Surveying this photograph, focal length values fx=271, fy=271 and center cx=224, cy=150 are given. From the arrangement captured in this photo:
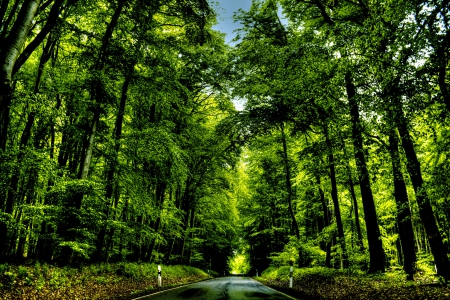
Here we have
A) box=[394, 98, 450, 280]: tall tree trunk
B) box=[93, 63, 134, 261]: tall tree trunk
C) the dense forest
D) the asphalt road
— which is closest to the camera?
the dense forest

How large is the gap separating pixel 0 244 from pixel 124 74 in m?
7.37

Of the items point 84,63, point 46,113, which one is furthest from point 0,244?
point 84,63

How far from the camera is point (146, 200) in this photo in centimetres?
1251

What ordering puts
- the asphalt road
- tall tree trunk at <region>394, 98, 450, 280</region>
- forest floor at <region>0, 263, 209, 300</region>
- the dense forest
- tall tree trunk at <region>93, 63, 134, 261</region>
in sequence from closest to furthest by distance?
the dense forest → forest floor at <region>0, 263, 209, 300</region> → tall tree trunk at <region>394, 98, 450, 280</region> → the asphalt road → tall tree trunk at <region>93, 63, 134, 261</region>

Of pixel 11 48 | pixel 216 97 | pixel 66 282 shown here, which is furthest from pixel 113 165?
pixel 216 97

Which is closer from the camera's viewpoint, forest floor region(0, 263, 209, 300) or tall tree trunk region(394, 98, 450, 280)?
forest floor region(0, 263, 209, 300)

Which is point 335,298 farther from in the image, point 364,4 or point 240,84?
point 240,84

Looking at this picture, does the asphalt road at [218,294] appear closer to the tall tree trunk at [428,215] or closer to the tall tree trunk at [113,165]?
the tall tree trunk at [113,165]

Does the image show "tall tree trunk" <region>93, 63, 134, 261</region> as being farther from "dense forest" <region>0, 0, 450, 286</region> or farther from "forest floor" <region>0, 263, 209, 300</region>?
"forest floor" <region>0, 263, 209, 300</region>

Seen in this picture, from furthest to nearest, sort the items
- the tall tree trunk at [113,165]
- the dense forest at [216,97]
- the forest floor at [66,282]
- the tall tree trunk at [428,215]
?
the tall tree trunk at [113,165] < the tall tree trunk at [428,215] < the forest floor at [66,282] < the dense forest at [216,97]

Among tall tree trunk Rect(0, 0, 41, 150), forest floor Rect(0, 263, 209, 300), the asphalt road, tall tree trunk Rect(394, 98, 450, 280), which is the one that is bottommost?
the asphalt road

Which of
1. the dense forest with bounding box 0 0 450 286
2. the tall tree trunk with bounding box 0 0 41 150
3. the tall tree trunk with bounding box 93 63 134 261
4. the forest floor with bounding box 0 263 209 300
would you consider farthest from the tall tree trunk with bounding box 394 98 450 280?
the tall tree trunk with bounding box 93 63 134 261

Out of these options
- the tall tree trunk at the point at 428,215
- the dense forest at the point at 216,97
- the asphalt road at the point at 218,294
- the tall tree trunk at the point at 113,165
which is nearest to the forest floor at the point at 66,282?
the dense forest at the point at 216,97

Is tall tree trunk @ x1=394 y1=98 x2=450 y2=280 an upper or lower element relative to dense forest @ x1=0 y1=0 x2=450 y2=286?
lower
